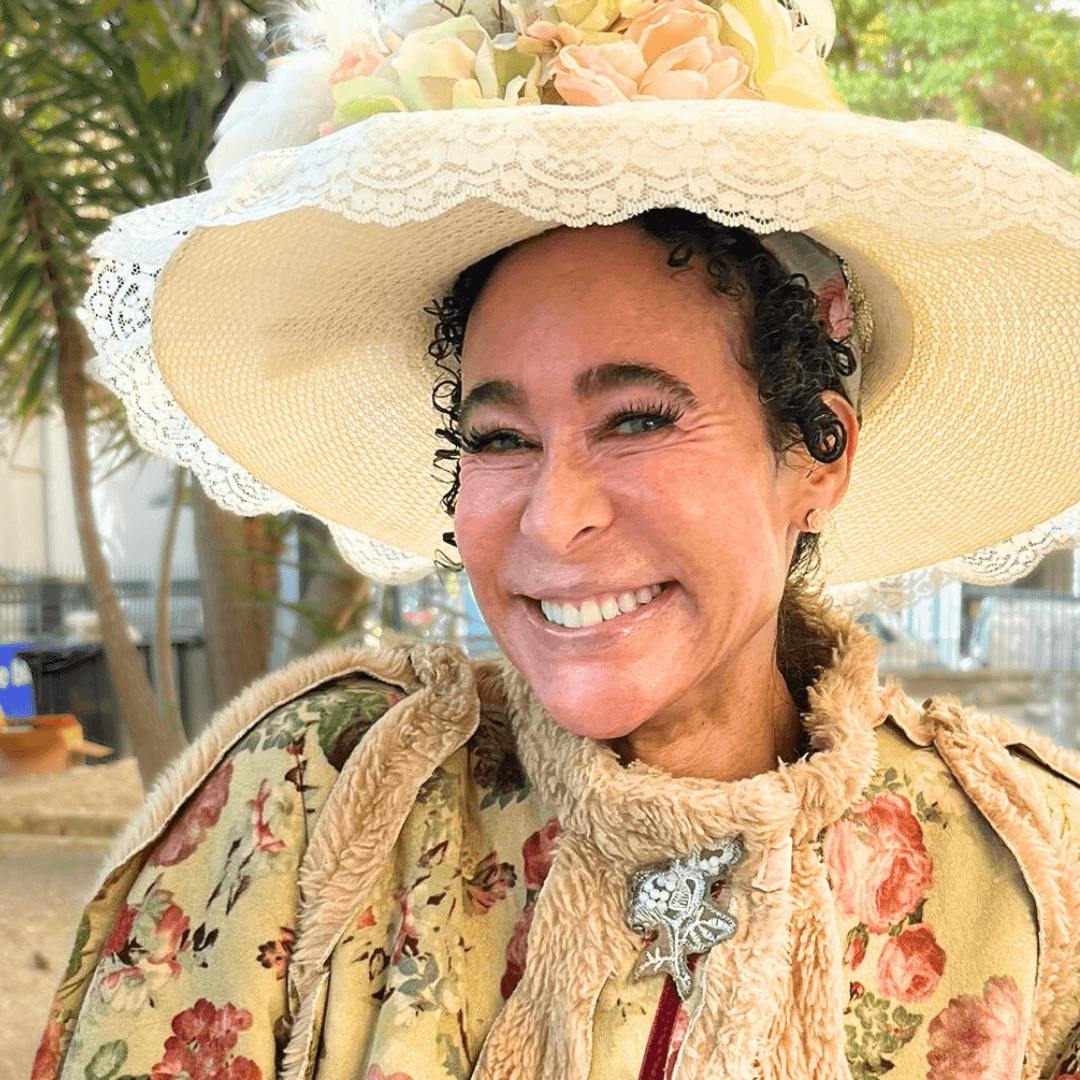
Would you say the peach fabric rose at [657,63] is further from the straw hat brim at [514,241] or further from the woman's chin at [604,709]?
the woman's chin at [604,709]

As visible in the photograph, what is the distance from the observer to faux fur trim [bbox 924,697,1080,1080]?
140 cm

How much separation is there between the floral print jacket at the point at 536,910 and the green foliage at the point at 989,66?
3.67 meters

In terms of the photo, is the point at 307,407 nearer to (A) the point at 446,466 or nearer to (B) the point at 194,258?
(A) the point at 446,466

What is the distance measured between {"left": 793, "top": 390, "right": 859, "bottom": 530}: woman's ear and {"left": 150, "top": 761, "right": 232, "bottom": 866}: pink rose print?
2.21 feet

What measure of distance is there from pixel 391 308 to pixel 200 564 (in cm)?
251

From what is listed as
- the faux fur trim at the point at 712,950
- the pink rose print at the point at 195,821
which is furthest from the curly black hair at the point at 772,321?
the pink rose print at the point at 195,821

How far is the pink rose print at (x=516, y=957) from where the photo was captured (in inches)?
52.6

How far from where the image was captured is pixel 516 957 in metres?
1.34

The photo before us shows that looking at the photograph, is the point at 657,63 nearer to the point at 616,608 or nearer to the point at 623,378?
the point at 623,378

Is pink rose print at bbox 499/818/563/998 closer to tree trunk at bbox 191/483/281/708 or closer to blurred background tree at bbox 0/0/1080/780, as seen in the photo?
blurred background tree at bbox 0/0/1080/780

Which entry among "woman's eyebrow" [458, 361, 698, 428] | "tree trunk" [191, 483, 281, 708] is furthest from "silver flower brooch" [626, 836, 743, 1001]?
"tree trunk" [191, 483, 281, 708]

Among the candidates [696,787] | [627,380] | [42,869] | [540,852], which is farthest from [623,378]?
[42,869]

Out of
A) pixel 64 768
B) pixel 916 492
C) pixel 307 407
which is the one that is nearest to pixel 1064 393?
pixel 916 492

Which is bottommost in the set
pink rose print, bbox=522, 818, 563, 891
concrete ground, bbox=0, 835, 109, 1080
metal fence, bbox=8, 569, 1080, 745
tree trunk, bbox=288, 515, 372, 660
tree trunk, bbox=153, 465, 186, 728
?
metal fence, bbox=8, 569, 1080, 745
